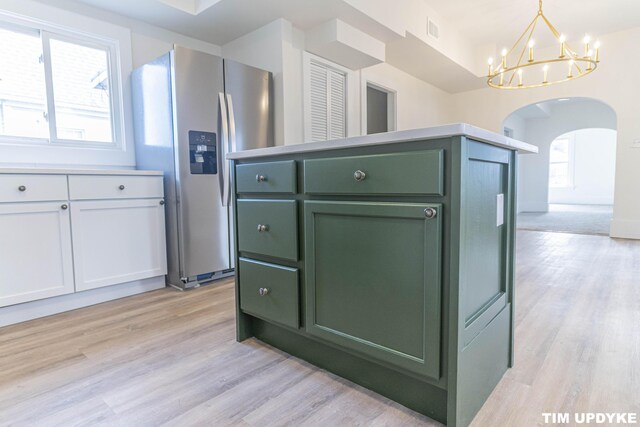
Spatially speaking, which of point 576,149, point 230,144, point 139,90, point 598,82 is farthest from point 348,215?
point 576,149

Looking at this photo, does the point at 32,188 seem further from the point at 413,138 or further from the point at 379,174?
the point at 413,138

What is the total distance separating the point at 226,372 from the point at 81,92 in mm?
2597

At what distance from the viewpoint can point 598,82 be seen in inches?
195

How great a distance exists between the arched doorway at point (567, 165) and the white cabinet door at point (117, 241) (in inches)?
227

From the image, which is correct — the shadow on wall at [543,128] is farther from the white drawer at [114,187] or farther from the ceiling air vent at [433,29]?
the white drawer at [114,187]

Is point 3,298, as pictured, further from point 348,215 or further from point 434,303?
point 434,303

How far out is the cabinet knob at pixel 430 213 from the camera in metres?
1.03

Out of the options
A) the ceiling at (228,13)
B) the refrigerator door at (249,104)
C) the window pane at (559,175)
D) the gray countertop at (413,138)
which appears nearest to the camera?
the gray countertop at (413,138)

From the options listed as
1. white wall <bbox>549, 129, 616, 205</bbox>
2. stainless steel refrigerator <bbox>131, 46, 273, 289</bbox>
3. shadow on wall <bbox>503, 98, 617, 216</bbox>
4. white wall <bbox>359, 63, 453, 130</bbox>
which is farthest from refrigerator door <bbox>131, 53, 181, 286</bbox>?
white wall <bbox>549, 129, 616, 205</bbox>

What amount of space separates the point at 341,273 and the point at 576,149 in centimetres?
1308

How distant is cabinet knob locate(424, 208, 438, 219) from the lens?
3.38ft

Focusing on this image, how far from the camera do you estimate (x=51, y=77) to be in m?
2.63

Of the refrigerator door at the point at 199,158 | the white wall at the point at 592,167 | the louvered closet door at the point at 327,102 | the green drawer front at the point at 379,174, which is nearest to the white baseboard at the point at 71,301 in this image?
the refrigerator door at the point at 199,158

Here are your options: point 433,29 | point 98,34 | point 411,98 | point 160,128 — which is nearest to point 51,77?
point 98,34
